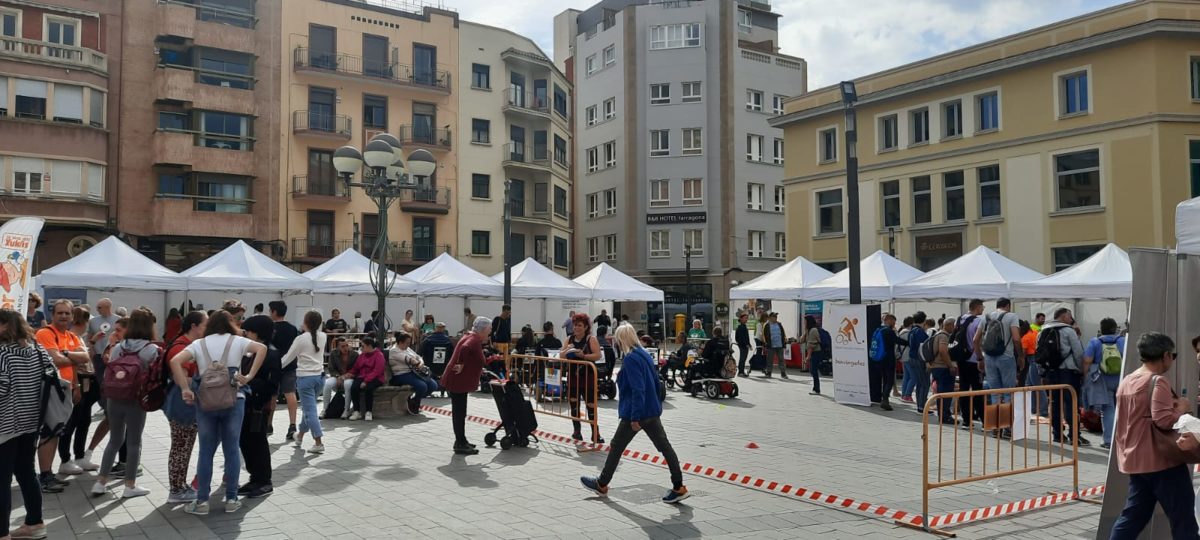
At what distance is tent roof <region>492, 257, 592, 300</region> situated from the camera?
25.0 m

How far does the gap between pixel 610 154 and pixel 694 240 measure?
7.85m

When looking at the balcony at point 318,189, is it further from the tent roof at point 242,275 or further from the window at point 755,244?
the window at point 755,244

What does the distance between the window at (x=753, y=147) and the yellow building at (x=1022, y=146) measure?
12263 mm

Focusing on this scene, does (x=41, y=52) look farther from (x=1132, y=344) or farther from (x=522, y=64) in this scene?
(x=1132, y=344)

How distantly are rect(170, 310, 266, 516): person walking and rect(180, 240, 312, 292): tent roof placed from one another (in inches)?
585

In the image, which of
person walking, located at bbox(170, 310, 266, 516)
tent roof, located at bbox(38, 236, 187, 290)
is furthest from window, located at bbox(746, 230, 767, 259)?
person walking, located at bbox(170, 310, 266, 516)

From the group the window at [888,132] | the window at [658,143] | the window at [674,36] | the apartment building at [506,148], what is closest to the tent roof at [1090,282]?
the window at [888,132]

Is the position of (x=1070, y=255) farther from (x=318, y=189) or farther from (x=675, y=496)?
(x=318, y=189)

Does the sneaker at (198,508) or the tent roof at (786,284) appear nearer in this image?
the sneaker at (198,508)

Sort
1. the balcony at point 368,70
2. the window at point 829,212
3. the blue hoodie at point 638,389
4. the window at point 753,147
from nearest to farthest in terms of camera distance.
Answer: the blue hoodie at point 638,389, the window at point 829,212, the balcony at point 368,70, the window at point 753,147

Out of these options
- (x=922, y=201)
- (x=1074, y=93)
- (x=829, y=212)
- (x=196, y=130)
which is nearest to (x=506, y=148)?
(x=196, y=130)

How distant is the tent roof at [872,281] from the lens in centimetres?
2122

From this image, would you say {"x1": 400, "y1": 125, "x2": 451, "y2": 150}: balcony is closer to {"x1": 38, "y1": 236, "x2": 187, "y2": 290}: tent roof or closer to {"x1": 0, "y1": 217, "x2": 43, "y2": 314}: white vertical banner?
{"x1": 38, "y1": 236, "x2": 187, "y2": 290}: tent roof

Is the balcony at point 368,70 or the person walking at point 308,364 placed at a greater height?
the balcony at point 368,70
